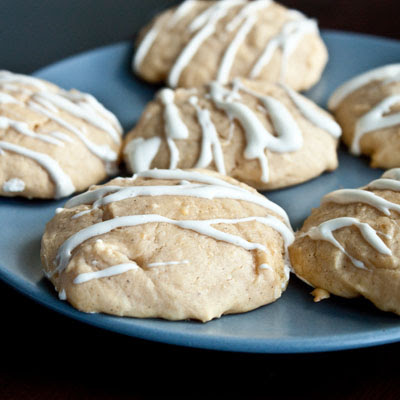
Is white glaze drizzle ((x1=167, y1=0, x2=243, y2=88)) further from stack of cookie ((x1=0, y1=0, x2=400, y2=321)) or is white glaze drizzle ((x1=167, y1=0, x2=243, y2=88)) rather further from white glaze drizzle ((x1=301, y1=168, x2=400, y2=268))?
white glaze drizzle ((x1=301, y1=168, x2=400, y2=268))

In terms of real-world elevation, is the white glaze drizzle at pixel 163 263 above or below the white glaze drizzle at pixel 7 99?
below

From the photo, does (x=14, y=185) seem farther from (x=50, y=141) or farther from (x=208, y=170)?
(x=208, y=170)

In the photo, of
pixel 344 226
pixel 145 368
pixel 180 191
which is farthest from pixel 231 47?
pixel 145 368

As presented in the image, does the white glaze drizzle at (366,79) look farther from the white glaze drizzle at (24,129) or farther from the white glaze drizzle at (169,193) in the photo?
the white glaze drizzle at (24,129)

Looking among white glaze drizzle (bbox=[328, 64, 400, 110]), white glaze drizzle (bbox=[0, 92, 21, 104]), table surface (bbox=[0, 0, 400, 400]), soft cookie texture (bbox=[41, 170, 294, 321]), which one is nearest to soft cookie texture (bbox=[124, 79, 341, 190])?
white glaze drizzle (bbox=[328, 64, 400, 110])

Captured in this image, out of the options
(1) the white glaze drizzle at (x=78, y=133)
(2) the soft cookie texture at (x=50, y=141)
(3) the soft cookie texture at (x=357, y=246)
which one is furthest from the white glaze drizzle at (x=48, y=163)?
(3) the soft cookie texture at (x=357, y=246)

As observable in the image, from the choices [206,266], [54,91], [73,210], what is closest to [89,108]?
[54,91]

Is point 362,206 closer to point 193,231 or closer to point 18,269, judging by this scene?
point 193,231
